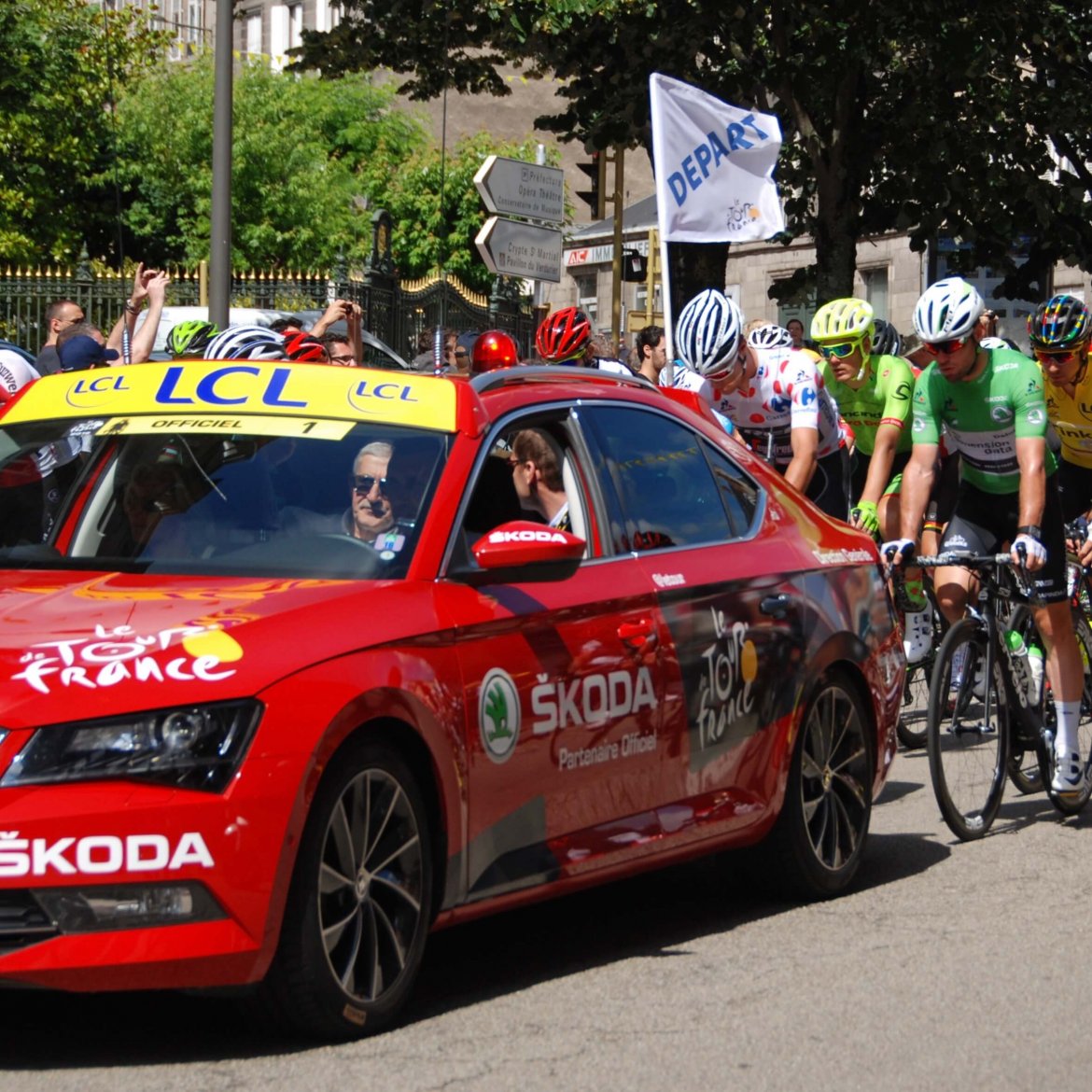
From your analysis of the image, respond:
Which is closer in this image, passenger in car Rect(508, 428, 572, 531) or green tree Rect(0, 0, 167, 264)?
passenger in car Rect(508, 428, 572, 531)

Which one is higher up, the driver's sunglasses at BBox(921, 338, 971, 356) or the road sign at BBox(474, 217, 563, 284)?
the road sign at BBox(474, 217, 563, 284)

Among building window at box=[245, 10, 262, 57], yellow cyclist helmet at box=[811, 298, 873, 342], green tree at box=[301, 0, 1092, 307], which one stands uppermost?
building window at box=[245, 10, 262, 57]

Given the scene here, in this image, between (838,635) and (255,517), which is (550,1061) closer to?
(255,517)

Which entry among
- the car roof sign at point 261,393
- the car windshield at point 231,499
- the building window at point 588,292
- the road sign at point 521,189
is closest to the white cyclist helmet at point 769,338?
the road sign at point 521,189

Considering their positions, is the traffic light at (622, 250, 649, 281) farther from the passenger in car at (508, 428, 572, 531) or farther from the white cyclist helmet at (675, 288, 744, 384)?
the passenger in car at (508, 428, 572, 531)

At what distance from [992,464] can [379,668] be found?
4.53 m

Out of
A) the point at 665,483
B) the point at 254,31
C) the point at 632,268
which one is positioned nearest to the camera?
the point at 665,483

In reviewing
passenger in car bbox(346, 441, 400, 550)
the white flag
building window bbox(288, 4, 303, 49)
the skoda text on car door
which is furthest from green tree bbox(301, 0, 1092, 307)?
building window bbox(288, 4, 303, 49)

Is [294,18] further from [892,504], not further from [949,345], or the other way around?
[949,345]

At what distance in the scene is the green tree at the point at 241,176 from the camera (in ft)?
179

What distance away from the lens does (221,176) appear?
50.8 ft

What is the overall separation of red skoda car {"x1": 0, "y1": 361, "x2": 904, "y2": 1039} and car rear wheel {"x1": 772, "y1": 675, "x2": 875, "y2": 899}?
14mm

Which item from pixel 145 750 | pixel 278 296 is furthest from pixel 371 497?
pixel 278 296

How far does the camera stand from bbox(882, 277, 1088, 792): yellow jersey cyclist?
8.66m
